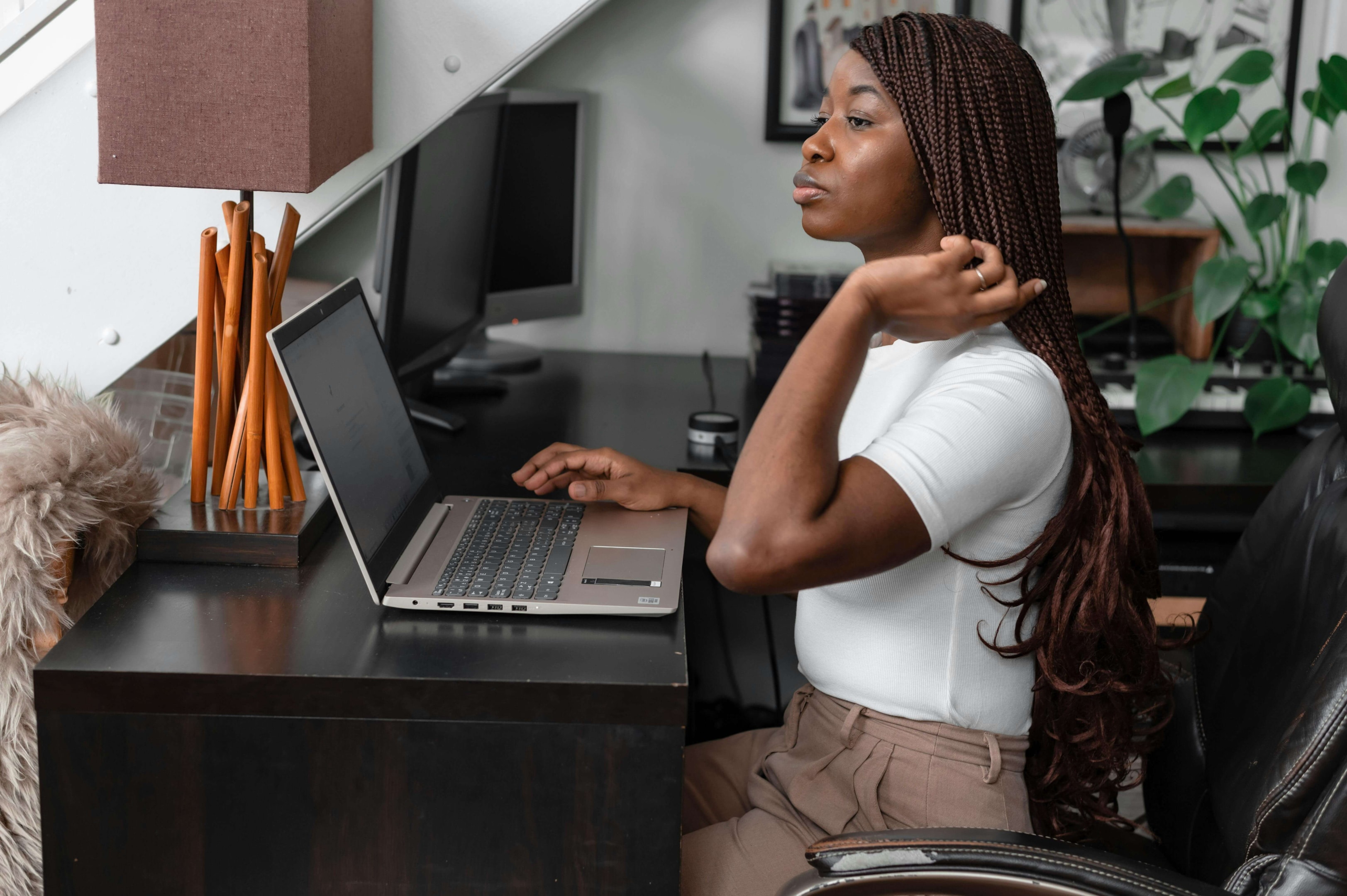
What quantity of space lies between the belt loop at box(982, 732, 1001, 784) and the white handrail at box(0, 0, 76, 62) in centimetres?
124

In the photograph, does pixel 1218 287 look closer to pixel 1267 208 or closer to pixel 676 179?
pixel 1267 208

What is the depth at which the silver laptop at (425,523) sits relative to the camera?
1144 millimetres

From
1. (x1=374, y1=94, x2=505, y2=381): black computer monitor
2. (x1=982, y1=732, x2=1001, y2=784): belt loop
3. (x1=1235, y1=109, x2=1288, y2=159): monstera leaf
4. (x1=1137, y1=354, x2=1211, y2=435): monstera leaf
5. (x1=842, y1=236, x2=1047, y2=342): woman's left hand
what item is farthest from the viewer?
(x1=1235, y1=109, x2=1288, y2=159): monstera leaf

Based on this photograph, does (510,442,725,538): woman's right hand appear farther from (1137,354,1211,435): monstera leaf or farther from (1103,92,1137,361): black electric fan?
(1103,92,1137,361): black electric fan

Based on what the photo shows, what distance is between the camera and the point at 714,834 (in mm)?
1226

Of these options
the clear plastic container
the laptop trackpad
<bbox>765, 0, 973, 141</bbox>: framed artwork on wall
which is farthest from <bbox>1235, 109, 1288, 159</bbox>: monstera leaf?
the clear plastic container

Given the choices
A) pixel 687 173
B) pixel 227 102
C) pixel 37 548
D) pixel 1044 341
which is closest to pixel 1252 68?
pixel 687 173

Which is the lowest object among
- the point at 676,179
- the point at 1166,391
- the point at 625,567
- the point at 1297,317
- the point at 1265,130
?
the point at 625,567

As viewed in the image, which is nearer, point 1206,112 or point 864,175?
point 864,175

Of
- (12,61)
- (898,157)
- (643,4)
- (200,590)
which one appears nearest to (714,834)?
(200,590)

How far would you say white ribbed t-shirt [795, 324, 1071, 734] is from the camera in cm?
102

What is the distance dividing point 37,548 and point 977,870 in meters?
0.90

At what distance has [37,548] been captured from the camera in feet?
3.83

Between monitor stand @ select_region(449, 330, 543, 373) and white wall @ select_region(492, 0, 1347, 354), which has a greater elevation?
white wall @ select_region(492, 0, 1347, 354)
